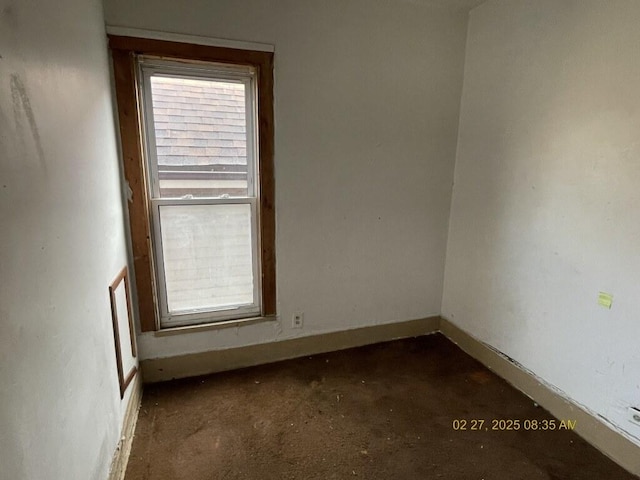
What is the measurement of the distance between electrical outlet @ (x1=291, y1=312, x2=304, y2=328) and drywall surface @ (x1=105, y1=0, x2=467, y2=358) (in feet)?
0.13

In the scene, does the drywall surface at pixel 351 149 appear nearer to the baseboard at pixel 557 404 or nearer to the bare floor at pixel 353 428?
the bare floor at pixel 353 428

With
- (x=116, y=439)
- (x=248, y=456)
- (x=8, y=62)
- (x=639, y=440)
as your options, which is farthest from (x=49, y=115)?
(x=639, y=440)

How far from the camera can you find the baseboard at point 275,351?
233 cm

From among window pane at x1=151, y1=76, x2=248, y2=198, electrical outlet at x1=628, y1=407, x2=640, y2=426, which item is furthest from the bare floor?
window pane at x1=151, y1=76, x2=248, y2=198

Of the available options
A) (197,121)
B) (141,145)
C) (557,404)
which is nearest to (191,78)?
(197,121)

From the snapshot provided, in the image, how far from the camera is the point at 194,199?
2.21 metres

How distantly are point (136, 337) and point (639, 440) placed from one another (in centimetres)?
269

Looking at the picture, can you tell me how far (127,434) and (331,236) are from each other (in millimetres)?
1597

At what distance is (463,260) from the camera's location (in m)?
2.71

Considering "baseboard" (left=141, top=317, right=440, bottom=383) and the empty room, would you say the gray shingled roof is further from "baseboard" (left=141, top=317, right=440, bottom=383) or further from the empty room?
"baseboard" (left=141, top=317, right=440, bottom=383)

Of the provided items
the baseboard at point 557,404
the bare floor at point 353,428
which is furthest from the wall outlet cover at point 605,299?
the bare floor at point 353,428

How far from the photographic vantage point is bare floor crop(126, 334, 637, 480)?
170 cm

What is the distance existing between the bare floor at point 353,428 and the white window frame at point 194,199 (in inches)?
16.3

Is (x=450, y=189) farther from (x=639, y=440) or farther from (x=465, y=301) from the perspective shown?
(x=639, y=440)
